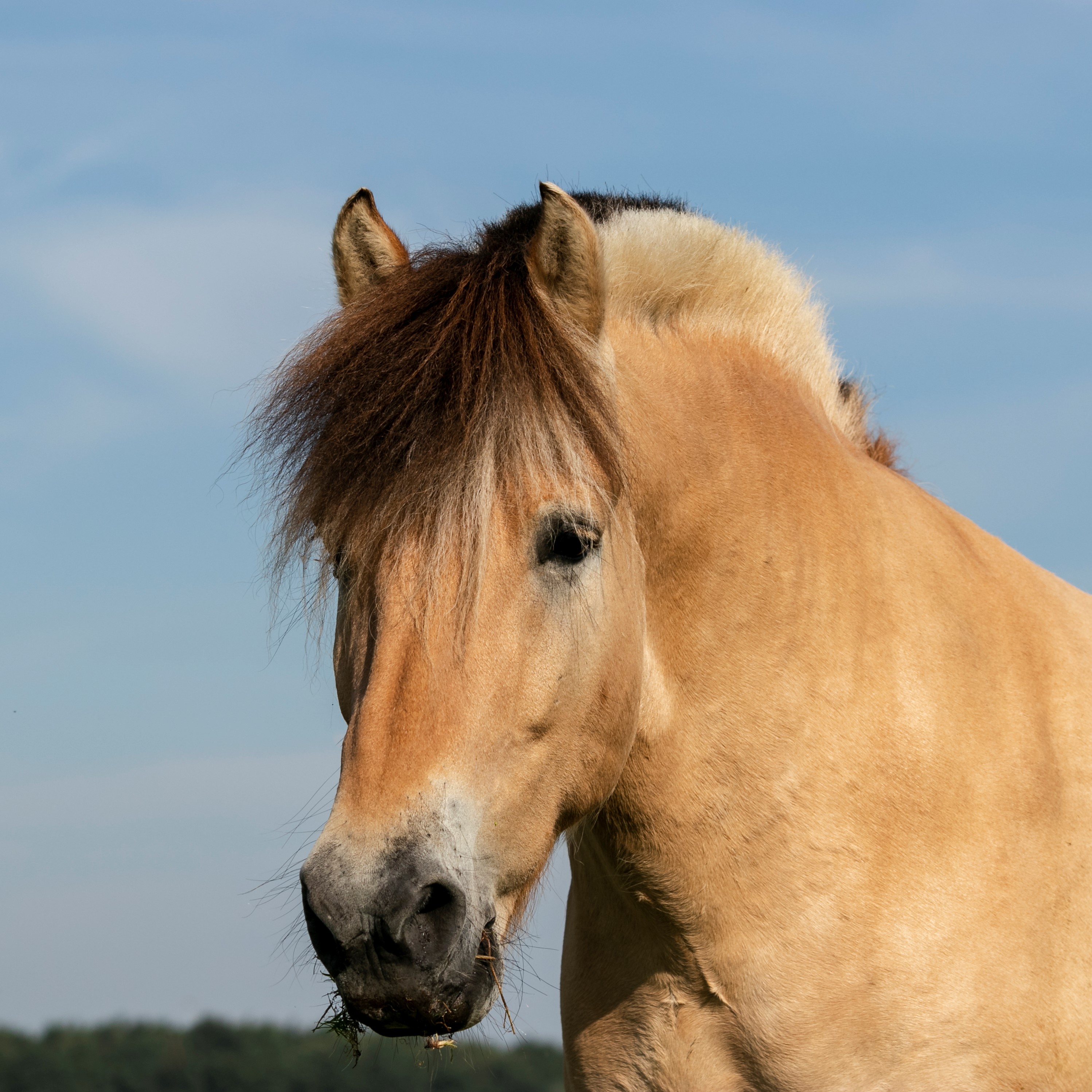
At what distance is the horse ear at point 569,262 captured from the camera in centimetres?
292

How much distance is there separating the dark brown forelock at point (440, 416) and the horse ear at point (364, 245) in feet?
0.87

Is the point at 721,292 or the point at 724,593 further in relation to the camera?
the point at 721,292

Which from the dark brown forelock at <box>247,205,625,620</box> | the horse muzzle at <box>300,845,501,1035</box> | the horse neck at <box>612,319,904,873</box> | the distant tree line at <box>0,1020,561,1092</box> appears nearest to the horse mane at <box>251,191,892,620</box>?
the dark brown forelock at <box>247,205,625,620</box>

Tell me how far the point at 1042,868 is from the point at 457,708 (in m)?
1.89

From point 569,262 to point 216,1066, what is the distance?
70.2 ft

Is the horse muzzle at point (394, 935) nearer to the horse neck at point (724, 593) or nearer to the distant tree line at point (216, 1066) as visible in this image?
the horse neck at point (724, 593)

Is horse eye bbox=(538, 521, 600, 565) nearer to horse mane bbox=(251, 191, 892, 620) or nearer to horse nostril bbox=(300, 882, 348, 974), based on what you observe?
horse mane bbox=(251, 191, 892, 620)

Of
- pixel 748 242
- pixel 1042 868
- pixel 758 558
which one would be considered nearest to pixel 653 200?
pixel 748 242

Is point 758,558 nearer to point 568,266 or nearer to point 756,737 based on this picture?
point 756,737

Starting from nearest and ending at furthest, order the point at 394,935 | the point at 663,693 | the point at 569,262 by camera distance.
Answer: the point at 394,935
the point at 569,262
the point at 663,693

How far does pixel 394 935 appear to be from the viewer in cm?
231

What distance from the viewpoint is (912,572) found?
3471 mm

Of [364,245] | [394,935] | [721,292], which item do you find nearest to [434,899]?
[394,935]

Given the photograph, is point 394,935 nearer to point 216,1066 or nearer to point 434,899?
point 434,899
